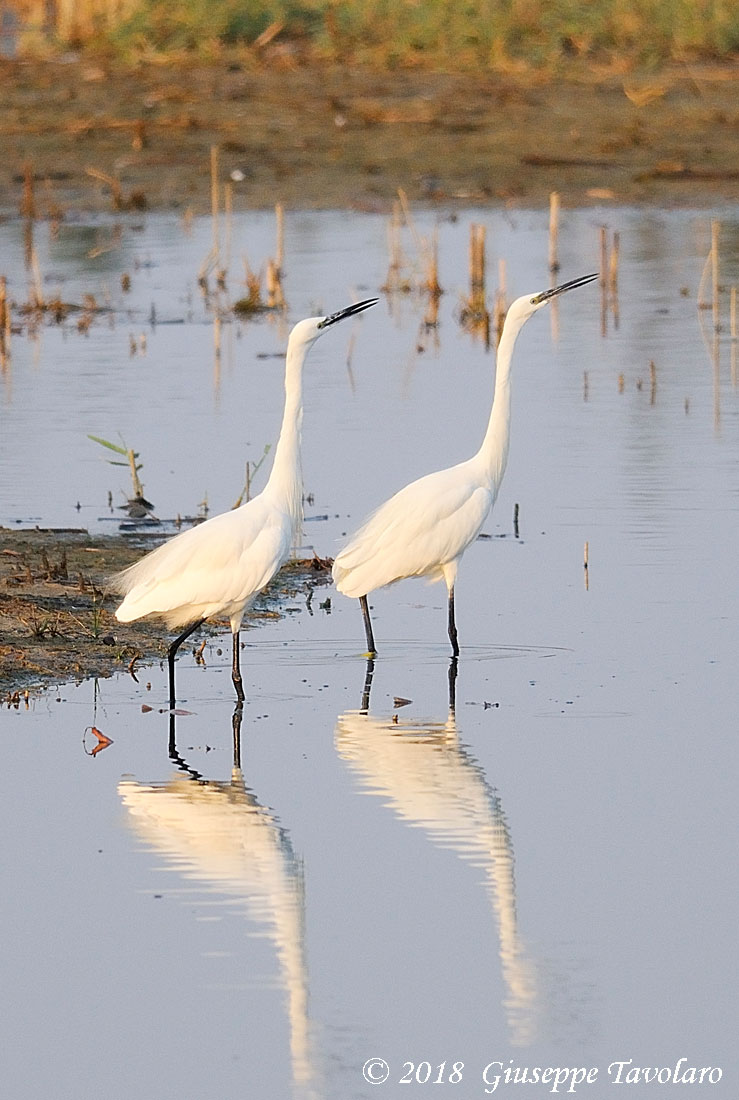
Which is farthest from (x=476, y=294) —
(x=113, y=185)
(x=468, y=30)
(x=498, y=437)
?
(x=468, y=30)

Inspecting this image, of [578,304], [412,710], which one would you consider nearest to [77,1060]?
[412,710]

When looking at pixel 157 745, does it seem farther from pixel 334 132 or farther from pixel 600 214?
pixel 334 132

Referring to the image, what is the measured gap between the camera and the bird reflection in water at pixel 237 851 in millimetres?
5246

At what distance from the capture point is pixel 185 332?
1712cm

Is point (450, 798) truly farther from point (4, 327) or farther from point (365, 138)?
point (365, 138)

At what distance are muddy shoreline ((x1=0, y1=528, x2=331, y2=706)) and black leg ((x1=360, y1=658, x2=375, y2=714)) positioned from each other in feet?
2.42

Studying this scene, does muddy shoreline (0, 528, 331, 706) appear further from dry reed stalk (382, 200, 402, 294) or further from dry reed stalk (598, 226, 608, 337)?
dry reed stalk (382, 200, 402, 294)

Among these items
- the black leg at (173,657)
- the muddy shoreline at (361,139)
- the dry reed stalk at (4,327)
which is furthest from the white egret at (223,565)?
the muddy shoreline at (361,139)

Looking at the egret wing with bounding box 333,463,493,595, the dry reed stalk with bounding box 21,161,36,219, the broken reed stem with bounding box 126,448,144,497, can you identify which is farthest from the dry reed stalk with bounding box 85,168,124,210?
the egret wing with bounding box 333,463,493,595

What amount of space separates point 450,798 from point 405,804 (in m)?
0.14

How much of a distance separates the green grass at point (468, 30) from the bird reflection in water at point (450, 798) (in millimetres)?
20309

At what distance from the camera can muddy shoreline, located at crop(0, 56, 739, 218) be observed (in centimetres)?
2291

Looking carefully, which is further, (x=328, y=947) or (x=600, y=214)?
(x=600, y=214)

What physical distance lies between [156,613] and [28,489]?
399cm
